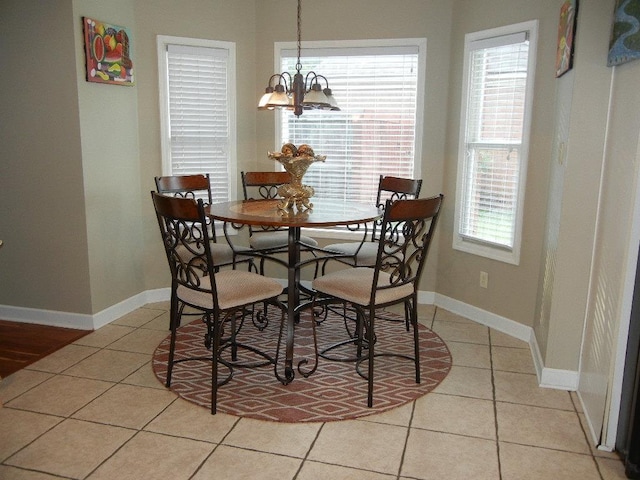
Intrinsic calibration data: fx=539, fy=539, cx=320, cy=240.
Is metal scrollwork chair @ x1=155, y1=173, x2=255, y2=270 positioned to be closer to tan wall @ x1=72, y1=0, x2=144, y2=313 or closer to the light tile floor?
tan wall @ x1=72, y1=0, x2=144, y2=313

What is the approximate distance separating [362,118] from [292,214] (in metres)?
1.60

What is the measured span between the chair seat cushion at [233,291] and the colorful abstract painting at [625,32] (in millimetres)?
1904

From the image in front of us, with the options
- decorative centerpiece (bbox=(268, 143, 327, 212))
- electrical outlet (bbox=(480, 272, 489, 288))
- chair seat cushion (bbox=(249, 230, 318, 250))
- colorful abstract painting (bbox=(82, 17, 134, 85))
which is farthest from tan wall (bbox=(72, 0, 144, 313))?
electrical outlet (bbox=(480, 272, 489, 288))

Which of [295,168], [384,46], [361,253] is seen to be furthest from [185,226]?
[384,46]

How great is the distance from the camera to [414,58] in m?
4.06

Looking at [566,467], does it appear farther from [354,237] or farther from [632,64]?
[354,237]

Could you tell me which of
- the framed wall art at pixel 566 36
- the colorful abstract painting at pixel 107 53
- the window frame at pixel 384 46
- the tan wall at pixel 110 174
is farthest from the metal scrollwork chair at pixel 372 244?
the colorful abstract painting at pixel 107 53

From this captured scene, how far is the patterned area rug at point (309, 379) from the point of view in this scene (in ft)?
8.62

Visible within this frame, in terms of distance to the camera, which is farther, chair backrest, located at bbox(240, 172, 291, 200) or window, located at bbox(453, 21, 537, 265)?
chair backrest, located at bbox(240, 172, 291, 200)

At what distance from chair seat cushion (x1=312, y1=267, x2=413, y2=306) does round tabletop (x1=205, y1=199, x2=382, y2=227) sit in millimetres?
297

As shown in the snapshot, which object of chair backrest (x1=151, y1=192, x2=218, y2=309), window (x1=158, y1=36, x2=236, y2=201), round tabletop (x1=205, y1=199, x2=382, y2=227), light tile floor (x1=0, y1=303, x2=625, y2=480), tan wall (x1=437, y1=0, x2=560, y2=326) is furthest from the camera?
window (x1=158, y1=36, x2=236, y2=201)

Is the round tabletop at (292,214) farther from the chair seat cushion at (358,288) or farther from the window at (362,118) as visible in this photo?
the window at (362,118)

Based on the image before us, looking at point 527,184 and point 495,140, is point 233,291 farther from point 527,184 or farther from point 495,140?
point 495,140

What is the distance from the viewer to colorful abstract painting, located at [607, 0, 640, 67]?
7.20 feet
